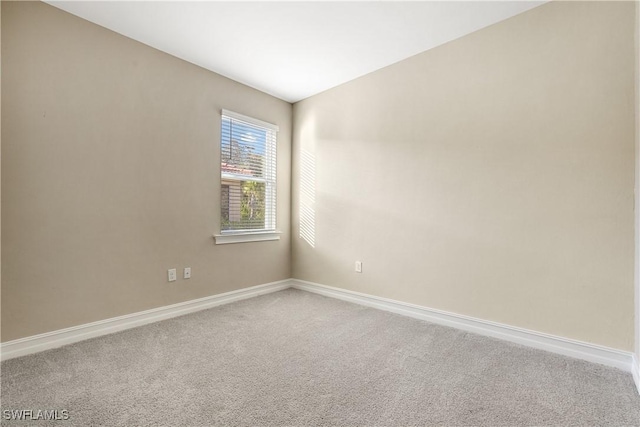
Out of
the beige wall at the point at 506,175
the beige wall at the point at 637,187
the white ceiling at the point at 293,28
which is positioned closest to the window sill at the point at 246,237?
the beige wall at the point at 506,175

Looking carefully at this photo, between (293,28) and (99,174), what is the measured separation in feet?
6.44

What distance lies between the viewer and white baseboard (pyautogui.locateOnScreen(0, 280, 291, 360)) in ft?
6.74

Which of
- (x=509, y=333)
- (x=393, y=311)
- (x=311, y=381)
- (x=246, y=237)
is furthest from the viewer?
(x=246, y=237)

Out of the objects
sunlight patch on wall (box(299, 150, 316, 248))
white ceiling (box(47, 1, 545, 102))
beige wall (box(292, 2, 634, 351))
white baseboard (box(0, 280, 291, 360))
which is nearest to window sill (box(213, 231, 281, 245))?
sunlight patch on wall (box(299, 150, 316, 248))

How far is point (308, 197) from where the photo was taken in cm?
382

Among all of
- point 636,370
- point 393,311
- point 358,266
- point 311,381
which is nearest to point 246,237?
point 358,266

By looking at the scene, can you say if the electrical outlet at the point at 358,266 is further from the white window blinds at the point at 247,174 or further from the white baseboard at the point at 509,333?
the white window blinds at the point at 247,174

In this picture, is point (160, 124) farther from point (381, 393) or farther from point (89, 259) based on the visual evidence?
point (381, 393)

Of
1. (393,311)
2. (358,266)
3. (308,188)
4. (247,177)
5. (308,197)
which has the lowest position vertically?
(393,311)

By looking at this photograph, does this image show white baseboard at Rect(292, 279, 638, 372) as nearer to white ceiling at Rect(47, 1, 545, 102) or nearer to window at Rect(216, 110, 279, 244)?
window at Rect(216, 110, 279, 244)

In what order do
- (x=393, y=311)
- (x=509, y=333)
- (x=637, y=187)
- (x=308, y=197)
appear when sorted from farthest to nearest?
(x=308, y=197), (x=393, y=311), (x=509, y=333), (x=637, y=187)

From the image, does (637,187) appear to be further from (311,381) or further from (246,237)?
(246,237)

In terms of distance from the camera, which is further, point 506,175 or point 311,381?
point 506,175

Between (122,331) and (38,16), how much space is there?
2.42 meters
